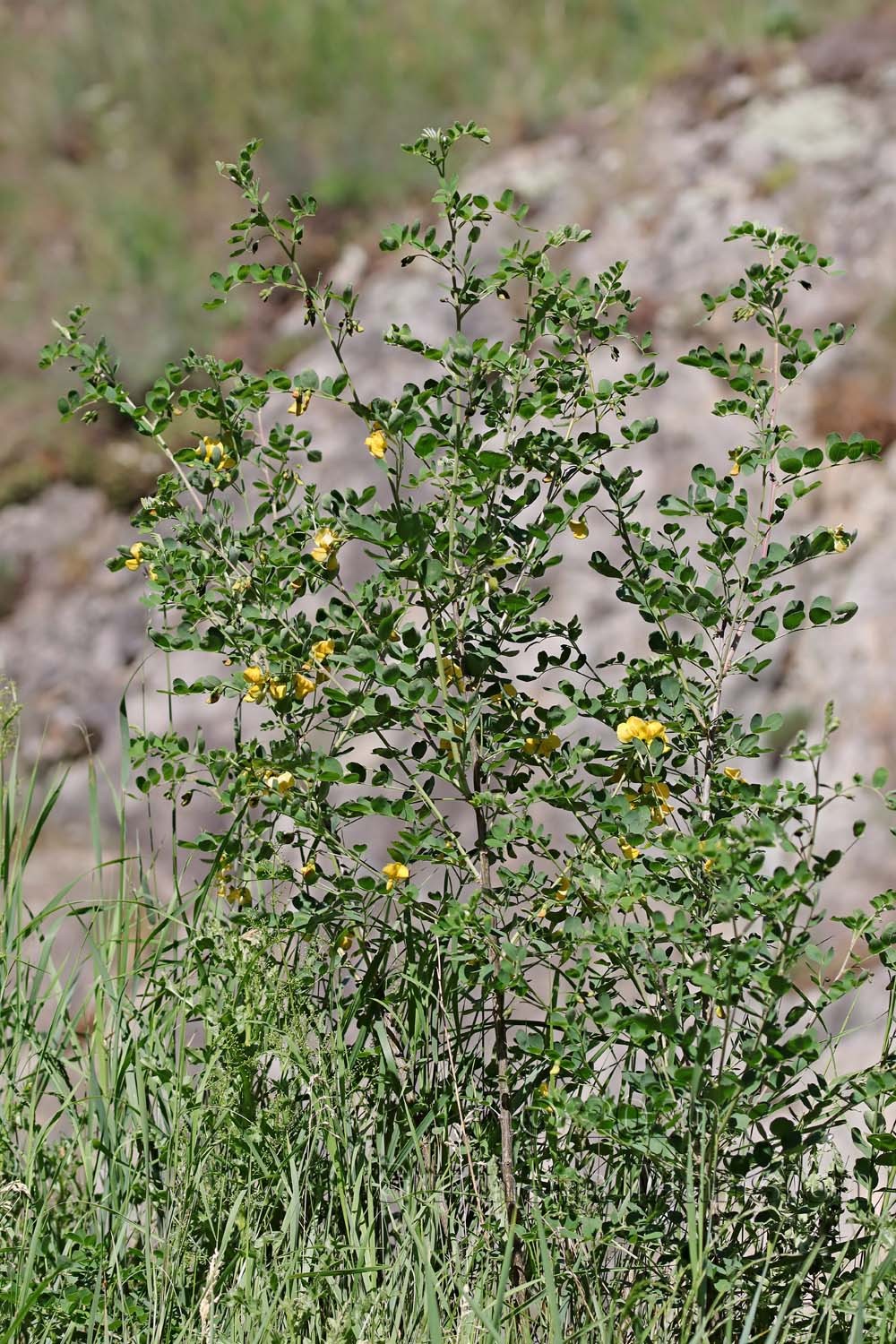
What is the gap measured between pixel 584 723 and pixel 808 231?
2893 mm

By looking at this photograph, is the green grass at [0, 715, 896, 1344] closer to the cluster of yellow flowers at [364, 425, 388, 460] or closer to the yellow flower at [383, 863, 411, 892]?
the yellow flower at [383, 863, 411, 892]

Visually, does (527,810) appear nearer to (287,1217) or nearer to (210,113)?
(287,1217)

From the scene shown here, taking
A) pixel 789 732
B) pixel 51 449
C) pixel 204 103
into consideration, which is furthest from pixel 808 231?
pixel 204 103

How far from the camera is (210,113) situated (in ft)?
31.2

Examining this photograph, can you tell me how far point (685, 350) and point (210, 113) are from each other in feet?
17.6

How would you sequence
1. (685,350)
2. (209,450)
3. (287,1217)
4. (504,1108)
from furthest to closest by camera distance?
1. (685,350)
2. (209,450)
3. (504,1108)
4. (287,1217)

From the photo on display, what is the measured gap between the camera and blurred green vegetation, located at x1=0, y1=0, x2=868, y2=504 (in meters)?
8.12

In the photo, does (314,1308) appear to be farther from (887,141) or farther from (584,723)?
(887,141)

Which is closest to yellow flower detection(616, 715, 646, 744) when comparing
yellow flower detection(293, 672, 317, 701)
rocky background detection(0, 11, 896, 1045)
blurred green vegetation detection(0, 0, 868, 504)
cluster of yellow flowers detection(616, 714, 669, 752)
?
cluster of yellow flowers detection(616, 714, 669, 752)

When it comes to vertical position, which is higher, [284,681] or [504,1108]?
[284,681]

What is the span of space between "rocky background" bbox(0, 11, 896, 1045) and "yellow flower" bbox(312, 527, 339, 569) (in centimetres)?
324

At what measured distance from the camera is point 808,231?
6.20 m

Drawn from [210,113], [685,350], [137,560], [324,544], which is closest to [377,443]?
[324,544]

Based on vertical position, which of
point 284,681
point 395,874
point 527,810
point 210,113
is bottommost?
point 395,874
